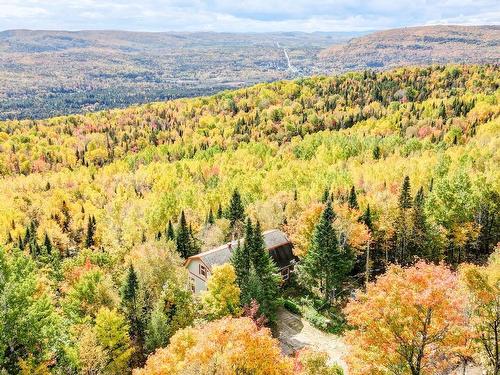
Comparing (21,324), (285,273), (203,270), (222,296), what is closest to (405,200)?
(285,273)

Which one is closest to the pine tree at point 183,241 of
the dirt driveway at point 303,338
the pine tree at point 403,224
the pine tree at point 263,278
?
the pine tree at point 263,278

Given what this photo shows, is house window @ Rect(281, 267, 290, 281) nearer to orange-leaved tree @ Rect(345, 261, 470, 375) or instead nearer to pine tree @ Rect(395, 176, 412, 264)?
pine tree @ Rect(395, 176, 412, 264)

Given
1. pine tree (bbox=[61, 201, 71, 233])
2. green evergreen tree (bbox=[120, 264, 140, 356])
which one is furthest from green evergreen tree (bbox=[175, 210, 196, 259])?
pine tree (bbox=[61, 201, 71, 233])

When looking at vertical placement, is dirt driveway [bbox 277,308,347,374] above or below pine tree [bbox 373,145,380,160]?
above

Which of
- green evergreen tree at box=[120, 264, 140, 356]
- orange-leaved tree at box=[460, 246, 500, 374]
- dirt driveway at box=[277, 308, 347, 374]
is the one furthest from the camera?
green evergreen tree at box=[120, 264, 140, 356]

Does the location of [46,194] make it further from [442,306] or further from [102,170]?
[442,306]

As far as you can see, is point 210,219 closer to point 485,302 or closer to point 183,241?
point 183,241
